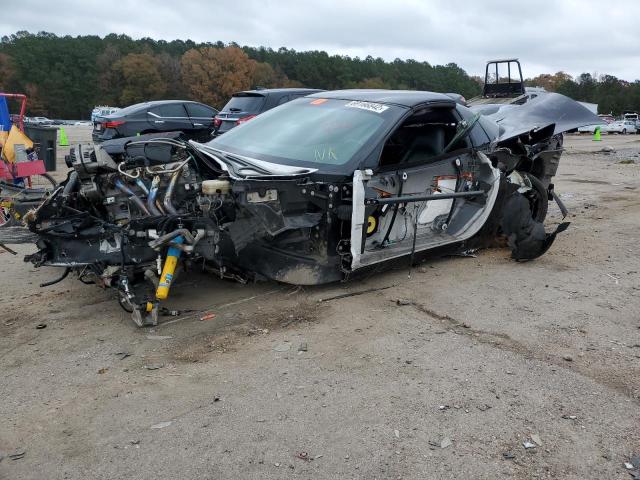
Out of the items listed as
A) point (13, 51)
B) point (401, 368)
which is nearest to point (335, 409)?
point (401, 368)

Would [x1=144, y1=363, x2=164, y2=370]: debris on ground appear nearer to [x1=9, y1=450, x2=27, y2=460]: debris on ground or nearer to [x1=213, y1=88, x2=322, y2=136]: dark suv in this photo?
[x1=9, y1=450, x2=27, y2=460]: debris on ground

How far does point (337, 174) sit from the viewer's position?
4160 mm

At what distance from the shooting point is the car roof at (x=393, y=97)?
4793mm

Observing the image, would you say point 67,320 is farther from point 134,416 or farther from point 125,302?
point 134,416

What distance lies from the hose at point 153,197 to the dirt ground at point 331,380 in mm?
750

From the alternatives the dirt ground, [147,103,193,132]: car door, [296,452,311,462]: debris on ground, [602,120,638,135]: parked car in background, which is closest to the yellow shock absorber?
the dirt ground

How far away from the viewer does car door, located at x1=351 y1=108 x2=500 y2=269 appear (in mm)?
4320

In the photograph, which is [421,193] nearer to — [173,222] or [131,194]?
[173,222]

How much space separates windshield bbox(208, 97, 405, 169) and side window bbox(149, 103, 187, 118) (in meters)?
8.85

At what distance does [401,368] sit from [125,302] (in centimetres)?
199

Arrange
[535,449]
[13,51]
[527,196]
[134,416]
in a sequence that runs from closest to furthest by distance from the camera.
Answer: [535,449], [134,416], [527,196], [13,51]

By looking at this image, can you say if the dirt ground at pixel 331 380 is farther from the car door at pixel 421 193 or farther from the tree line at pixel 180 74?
the tree line at pixel 180 74

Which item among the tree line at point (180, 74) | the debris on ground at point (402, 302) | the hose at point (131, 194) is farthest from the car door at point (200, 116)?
the tree line at point (180, 74)

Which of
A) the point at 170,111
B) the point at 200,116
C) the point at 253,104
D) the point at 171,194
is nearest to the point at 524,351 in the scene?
the point at 171,194
